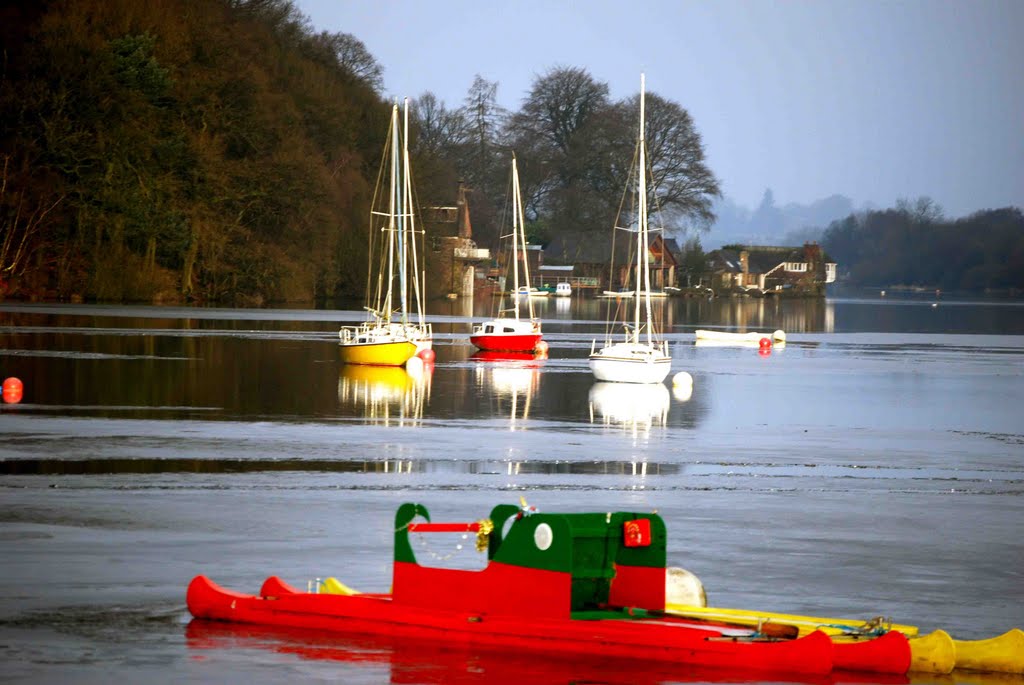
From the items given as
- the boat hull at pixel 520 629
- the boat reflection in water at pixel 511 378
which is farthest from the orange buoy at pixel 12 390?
the boat hull at pixel 520 629

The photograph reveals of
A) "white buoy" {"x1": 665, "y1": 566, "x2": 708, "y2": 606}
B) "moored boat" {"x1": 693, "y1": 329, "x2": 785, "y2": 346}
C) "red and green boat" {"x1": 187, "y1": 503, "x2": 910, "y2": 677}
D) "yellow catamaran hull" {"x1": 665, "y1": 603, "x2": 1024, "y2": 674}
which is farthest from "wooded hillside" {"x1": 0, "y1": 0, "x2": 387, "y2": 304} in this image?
"yellow catamaran hull" {"x1": 665, "y1": 603, "x2": 1024, "y2": 674}

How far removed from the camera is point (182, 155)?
86.3 meters

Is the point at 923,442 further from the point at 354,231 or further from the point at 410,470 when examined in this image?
the point at 354,231

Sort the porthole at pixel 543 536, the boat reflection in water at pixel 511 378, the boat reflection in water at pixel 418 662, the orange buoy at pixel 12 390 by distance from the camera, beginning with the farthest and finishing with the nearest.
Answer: the boat reflection in water at pixel 511 378
the orange buoy at pixel 12 390
the porthole at pixel 543 536
the boat reflection in water at pixel 418 662

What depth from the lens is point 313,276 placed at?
342 ft

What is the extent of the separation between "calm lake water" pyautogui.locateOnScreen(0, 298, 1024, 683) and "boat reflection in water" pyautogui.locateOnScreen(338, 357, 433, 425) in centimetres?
19

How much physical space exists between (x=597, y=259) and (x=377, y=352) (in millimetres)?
121327

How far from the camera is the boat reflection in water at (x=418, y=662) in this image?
10.7 metres

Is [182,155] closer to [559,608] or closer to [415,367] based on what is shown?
[415,367]

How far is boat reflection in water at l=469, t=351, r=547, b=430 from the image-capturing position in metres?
33.6

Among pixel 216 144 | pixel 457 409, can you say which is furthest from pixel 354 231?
pixel 457 409

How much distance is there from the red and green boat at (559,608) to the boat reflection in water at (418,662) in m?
0.07

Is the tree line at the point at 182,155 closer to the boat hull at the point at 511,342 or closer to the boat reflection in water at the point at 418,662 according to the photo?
the boat hull at the point at 511,342

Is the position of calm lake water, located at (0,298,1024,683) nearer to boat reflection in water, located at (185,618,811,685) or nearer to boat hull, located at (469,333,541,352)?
boat reflection in water, located at (185,618,811,685)
